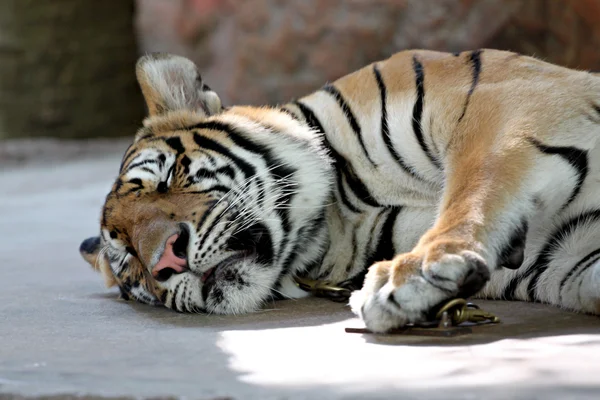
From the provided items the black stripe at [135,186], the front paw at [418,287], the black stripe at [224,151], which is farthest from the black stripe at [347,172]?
the front paw at [418,287]

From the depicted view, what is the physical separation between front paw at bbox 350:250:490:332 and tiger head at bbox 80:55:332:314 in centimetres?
48

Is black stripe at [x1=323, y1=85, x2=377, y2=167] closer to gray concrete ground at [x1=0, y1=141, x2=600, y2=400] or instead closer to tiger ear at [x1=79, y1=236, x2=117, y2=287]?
gray concrete ground at [x1=0, y1=141, x2=600, y2=400]

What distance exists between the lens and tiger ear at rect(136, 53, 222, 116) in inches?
102

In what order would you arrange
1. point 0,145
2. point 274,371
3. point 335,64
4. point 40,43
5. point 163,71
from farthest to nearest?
point 40,43 → point 0,145 → point 335,64 → point 163,71 → point 274,371

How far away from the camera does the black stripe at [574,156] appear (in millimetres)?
1998

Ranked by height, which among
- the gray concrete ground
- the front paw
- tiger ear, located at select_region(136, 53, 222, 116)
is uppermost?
tiger ear, located at select_region(136, 53, 222, 116)

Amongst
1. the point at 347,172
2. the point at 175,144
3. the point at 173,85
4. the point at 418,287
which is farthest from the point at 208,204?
the point at 418,287

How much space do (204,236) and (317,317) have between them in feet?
1.04

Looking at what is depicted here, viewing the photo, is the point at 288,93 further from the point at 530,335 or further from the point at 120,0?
the point at 530,335

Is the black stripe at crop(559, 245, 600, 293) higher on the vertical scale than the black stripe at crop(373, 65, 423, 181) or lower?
lower

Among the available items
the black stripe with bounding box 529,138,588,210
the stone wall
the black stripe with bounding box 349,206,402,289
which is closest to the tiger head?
the black stripe with bounding box 349,206,402,289

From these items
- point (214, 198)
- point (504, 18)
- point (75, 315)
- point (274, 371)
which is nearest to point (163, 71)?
point (214, 198)

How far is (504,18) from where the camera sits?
19.4 feet

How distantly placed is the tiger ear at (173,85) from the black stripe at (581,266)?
42.9 inches
